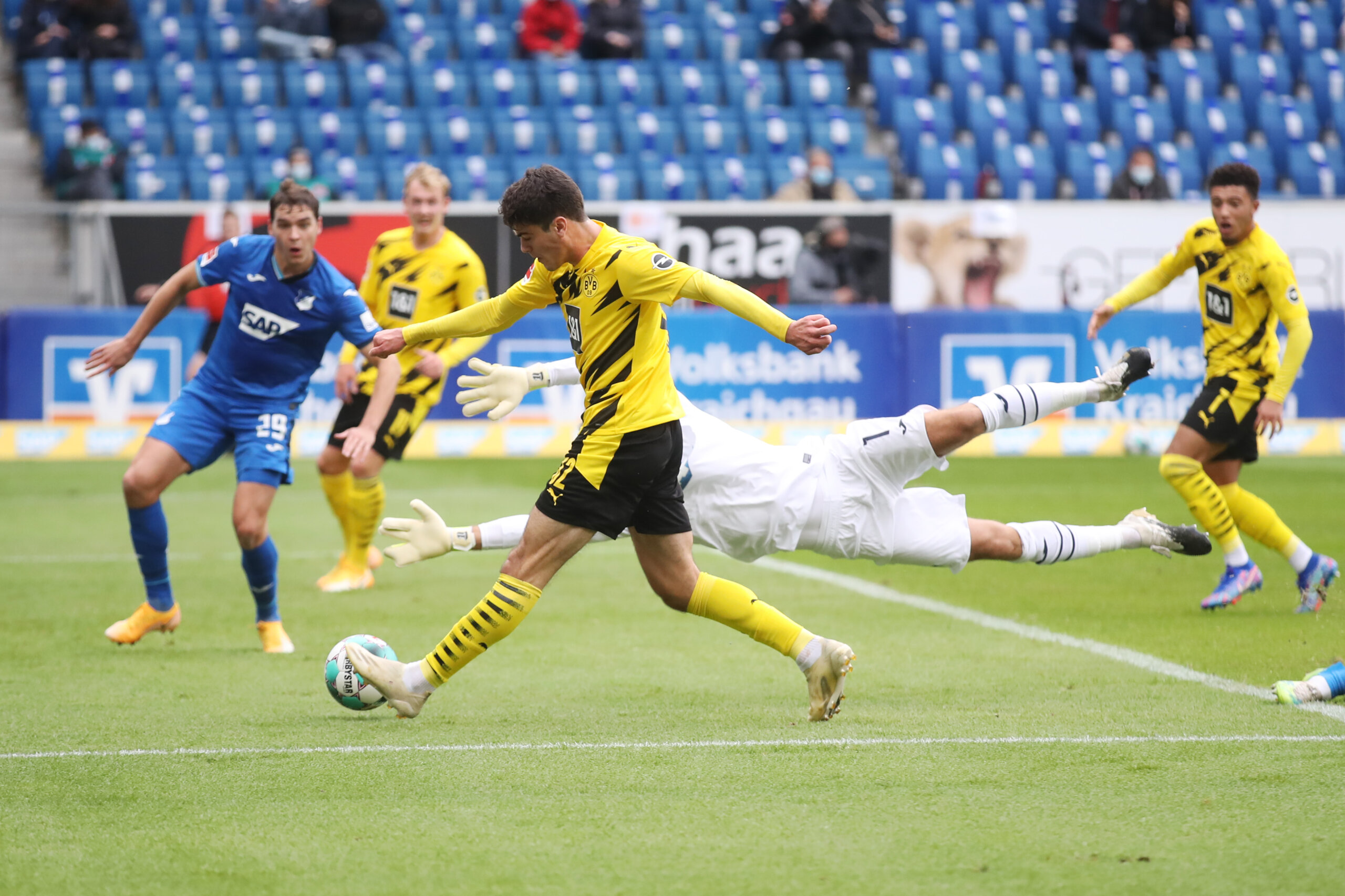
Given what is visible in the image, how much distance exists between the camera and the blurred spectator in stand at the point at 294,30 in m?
21.1

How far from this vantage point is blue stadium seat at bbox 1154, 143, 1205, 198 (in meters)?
21.4

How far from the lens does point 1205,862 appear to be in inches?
A: 144

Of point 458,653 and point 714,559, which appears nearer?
point 458,653

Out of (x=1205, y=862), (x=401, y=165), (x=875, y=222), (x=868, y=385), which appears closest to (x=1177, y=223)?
(x=875, y=222)

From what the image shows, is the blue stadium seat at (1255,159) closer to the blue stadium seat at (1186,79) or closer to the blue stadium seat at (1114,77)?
the blue stadium seat at (1186,79)

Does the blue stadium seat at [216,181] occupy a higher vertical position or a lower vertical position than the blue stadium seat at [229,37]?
lower

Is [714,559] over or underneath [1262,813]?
underneath

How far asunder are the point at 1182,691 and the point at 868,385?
37.8ft

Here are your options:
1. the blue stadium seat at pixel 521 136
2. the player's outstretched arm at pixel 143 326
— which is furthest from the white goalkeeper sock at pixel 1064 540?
the blue stadium seat at pixel 521 136

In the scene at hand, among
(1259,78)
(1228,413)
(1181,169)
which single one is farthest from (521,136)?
(1228,413)

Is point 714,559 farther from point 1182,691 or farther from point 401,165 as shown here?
point 401,165

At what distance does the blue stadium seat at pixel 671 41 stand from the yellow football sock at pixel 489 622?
1823cm

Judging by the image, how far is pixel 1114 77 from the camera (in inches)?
900

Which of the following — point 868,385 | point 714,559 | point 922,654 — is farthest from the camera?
point 868,385
